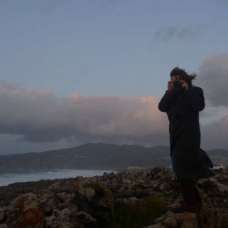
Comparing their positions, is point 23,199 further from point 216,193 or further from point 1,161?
point 1,161

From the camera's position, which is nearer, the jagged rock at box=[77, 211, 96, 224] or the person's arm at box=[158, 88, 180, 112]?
the person's arm at box=[158, 88, 180, 112]

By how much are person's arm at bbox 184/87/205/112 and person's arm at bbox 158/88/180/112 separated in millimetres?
180

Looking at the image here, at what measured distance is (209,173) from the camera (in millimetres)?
9297

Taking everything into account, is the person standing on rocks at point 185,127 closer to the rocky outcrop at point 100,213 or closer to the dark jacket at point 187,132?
the dark jacket at point 187,132

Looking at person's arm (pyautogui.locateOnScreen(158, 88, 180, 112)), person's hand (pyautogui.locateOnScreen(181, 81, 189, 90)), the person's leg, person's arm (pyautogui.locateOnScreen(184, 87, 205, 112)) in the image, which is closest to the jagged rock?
the person's leg

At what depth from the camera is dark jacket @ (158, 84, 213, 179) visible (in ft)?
29.9

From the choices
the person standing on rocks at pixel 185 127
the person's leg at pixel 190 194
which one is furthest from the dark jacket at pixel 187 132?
the person's leg at pixel 190 194

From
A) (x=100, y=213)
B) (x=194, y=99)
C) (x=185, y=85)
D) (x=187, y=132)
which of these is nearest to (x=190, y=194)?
(x=187, y=132)

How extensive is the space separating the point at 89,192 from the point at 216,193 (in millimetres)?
3430

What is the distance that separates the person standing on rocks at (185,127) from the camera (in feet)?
29.9

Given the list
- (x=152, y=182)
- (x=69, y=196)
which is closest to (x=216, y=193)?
→ (x=152, y=182)

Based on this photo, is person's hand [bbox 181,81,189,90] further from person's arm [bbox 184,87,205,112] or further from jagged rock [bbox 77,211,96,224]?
jagged rock [bbox 77,211,96,224]

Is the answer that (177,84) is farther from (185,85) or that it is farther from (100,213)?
(100,213)

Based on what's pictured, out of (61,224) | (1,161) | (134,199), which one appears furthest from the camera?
(1,161)
